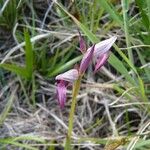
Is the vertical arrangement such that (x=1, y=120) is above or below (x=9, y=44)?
below

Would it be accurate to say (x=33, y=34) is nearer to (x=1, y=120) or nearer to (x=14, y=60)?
(x=14, y=60)

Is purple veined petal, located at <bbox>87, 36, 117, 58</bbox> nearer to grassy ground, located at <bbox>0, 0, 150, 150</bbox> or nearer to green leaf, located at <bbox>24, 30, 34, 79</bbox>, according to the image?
grassy ground, located at <bbox>0, 0, 150, 150</bbox>

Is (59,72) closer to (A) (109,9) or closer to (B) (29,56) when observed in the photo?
(B) (29,56)

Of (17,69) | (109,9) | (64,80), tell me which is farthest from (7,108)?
(64,80)

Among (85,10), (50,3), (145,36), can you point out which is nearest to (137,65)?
(145,36)

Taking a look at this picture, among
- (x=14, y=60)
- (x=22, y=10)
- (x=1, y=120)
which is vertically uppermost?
(x=22, y=10)

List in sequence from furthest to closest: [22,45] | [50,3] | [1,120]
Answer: [50,3]
[22,45]
[1,120]

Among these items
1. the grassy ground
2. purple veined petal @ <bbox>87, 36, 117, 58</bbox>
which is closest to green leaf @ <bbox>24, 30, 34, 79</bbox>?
the grassy ground

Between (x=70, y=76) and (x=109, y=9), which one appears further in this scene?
(x=109, y=9)
